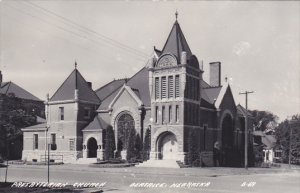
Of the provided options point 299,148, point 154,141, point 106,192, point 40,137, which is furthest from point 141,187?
point 299,148

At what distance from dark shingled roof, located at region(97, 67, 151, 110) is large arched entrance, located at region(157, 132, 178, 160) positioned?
420 cm

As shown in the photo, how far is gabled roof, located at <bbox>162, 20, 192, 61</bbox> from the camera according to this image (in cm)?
4306

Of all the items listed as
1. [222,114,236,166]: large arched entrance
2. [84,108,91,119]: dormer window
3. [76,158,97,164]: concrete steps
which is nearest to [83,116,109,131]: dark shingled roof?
[84,108,91,119]: dormer window

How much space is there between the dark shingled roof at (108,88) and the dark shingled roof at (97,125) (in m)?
4.87

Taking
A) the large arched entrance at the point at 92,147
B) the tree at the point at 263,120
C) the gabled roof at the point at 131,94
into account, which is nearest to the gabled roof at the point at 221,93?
the gabled roof at the point at 131,94

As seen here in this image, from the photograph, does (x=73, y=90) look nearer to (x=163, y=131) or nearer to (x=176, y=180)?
(x=163, y=131)

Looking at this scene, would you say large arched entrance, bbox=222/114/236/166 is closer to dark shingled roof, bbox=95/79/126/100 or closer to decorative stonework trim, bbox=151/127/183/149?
decorative stonework trim, bbox=151/127/183/149

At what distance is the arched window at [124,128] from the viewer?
46.3m

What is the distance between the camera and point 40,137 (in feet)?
168

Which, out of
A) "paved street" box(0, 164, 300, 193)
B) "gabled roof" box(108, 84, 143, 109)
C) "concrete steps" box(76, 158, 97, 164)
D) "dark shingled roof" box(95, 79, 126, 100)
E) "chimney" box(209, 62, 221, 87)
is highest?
"chimney" box(209, 62, 221, 87)

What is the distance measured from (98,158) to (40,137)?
9.23 meters

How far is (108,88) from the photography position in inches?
2172

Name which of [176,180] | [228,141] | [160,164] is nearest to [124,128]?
[160,164]

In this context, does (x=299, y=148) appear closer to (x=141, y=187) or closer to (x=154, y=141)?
(x=154, y=141)
